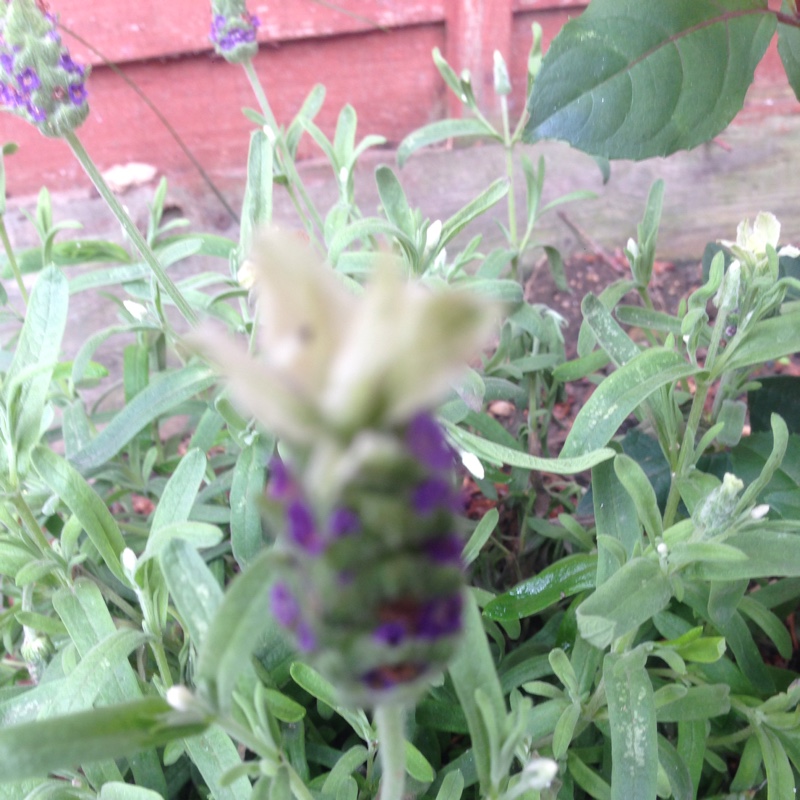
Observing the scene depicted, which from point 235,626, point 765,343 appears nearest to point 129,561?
point 235,626

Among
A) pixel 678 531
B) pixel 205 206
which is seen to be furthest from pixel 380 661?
pixel 205 206

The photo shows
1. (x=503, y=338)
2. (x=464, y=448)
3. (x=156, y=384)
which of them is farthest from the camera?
(x=503, y=338)

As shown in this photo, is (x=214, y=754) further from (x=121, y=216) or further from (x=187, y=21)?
(x=187, y=21)

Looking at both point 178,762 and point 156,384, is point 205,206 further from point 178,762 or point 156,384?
point 178,762

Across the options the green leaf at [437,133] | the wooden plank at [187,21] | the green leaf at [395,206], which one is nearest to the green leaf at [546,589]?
the green leaf at [395,206]

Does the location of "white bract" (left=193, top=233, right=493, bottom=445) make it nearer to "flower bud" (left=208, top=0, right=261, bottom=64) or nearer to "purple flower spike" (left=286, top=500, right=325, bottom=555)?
"purple flower spike" (left=286, top=500, right=325, bottom=555)

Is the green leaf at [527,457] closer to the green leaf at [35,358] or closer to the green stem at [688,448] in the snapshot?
the green stem at [688,448]
